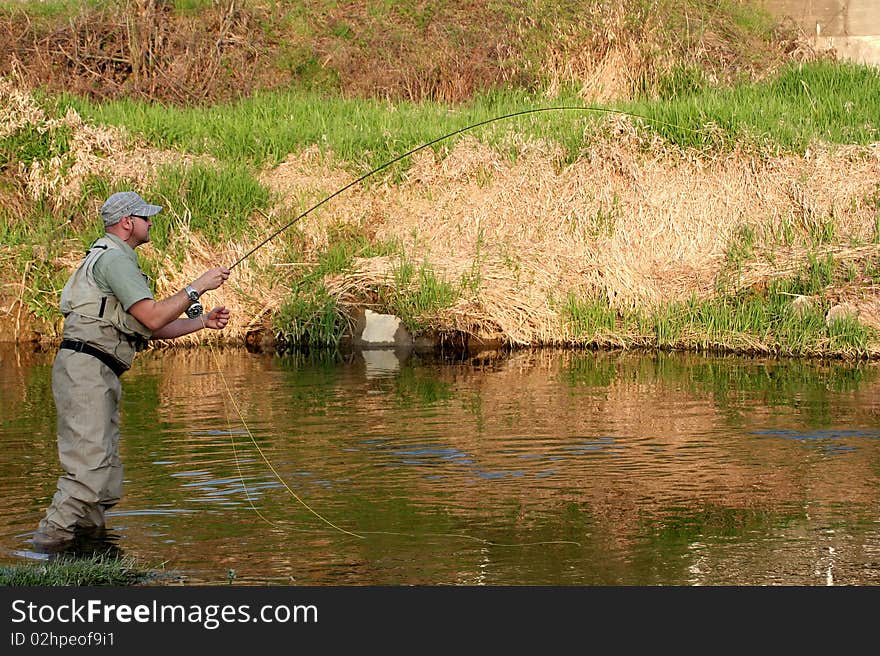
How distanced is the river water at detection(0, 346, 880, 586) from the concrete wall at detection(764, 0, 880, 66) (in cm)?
1062

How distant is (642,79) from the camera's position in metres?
19.5

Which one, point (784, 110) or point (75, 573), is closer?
point (75, 573)

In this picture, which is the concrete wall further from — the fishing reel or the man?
the man

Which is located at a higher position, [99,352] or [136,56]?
[136,56]

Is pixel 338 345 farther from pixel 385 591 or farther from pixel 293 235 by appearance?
pixel 385 591

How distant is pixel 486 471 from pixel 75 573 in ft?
10.3

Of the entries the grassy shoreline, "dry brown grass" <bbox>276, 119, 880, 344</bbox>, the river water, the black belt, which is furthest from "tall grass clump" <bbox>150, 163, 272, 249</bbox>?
the black belt


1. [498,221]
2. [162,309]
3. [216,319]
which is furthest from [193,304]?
[498,221]

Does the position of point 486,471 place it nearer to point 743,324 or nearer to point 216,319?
point 216,319

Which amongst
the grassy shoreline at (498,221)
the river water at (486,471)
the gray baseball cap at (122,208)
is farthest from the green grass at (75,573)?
the grassy shoreline at (498,221)

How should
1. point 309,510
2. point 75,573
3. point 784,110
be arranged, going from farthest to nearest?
point 784,110 < point 309,510 < point 75,573

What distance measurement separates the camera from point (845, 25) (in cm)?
2200

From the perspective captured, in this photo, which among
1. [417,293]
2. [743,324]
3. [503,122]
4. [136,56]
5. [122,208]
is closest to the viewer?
[122,208]

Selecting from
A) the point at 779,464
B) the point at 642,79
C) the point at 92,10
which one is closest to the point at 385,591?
the point at 779,464
